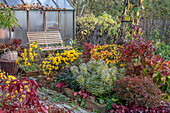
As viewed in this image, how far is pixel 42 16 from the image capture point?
8281 millimetres

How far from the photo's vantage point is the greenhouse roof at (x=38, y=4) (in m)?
7.46

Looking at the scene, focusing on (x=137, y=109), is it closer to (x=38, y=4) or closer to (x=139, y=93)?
(x=139, y=93)

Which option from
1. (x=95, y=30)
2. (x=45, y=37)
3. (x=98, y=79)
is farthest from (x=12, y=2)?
(x=98, y=79)

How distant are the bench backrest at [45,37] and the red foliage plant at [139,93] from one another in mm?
4697

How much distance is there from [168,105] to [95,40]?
198 inches

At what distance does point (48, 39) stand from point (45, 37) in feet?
0.42

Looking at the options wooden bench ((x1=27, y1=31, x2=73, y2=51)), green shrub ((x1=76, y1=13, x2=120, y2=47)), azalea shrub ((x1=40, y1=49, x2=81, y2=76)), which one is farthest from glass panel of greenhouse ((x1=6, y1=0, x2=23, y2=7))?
azalea shrub ((x1=40, y1=49, x2=81, y2=76))

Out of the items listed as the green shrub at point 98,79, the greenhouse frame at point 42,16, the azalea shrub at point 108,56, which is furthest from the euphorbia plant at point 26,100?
the greenhouse frame at point 42,16

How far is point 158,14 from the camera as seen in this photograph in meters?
11.8

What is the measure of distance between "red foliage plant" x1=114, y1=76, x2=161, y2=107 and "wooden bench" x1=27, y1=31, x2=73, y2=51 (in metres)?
4.30

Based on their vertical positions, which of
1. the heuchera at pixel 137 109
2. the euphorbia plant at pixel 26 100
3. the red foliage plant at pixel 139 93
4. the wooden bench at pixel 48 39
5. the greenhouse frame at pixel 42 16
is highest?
the greenhouse frame at pixel 42 16

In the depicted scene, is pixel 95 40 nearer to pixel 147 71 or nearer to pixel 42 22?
pixel 42 22

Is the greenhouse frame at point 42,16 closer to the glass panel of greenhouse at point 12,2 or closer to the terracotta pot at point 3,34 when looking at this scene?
the glass panel of greenhouse at point 12,2

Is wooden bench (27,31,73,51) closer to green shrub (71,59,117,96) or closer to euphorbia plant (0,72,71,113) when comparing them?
green shrub (71,59,117,96)
